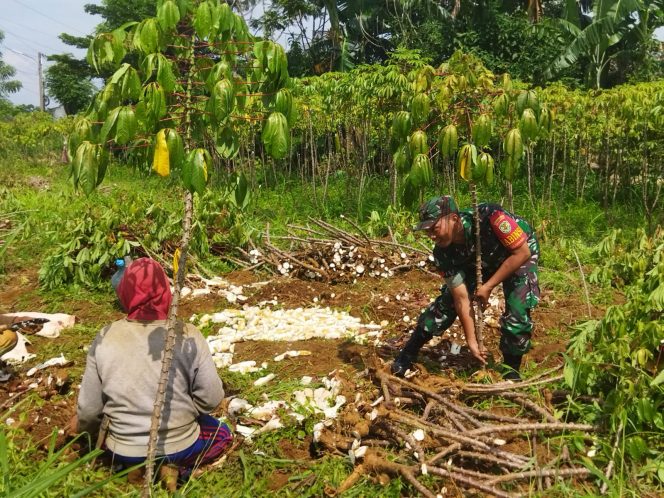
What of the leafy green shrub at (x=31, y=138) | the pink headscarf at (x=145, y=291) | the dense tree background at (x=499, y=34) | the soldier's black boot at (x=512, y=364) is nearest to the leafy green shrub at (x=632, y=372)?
the soldier's black boot at (x=512, y=364)

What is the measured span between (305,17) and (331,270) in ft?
58.0

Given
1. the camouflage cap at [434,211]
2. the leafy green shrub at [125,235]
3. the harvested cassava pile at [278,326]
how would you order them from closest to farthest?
1. the camouflage cap at [434,211]
2. the harvested cassava pile at [278,326]
3. the leafy green shrub at [125,235]

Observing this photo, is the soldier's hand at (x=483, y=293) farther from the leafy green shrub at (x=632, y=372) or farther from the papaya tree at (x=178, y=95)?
the papaya tree at (x=178, y=95)

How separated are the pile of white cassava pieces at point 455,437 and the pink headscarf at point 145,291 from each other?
1.00 meters

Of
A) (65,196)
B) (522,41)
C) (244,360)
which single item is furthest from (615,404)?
(522,41)

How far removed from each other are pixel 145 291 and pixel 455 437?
150 centimetres

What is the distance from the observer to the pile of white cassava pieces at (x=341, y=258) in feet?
19.3

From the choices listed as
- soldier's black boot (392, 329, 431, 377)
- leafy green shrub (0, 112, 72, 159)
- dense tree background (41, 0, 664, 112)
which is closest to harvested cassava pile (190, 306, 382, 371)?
soldier's black boot (392, 329, 431, 377)

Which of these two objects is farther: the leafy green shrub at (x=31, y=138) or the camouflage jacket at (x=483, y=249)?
the leafy green shrub at (x=31, y=138)

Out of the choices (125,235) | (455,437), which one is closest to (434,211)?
(455,437)

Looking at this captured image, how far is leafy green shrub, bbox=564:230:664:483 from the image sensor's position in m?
2.41

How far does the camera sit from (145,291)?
249 cm

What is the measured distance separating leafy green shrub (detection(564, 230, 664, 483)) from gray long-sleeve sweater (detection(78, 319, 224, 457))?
1.75 meters

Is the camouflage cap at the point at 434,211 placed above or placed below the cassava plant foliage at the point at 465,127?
below
